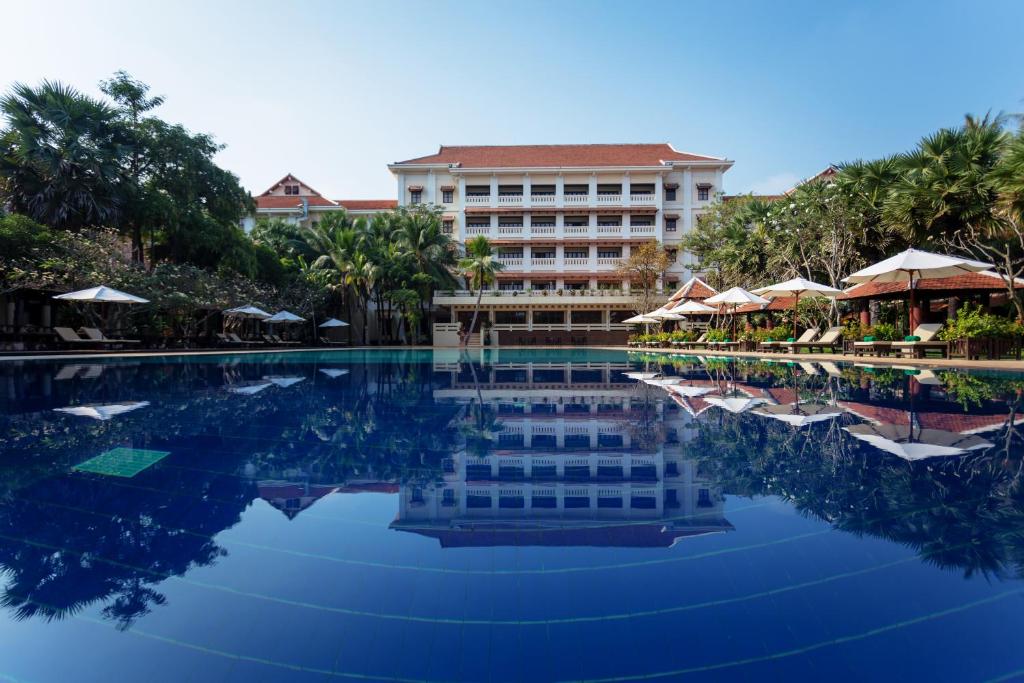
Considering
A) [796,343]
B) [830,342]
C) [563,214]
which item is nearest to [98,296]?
[796,343]

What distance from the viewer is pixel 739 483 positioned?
12.4 ft

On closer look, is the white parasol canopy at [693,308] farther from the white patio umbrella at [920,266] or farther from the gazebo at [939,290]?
the white patio umbrella at [920,266]

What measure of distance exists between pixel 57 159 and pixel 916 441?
2636cm

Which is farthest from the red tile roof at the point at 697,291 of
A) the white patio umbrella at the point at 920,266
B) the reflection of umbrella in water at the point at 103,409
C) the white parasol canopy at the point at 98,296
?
the reflection of umbrella in water at the point at 103,409

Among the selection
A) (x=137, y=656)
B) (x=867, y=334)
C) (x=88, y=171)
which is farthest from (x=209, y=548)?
(x=88, y=171)

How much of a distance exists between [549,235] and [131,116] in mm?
25654

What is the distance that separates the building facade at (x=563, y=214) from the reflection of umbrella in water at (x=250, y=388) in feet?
98.7

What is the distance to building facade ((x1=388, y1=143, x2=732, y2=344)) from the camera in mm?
41406

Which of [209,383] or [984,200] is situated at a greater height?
[984,200]

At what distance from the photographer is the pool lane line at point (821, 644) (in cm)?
173

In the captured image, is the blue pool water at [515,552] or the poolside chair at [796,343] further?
the poolside chair at [796,343]

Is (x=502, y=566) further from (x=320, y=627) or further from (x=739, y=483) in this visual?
(x=739, y=483)

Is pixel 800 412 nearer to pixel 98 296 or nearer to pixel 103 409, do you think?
pixel 103 409

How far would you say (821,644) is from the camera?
1.90m
